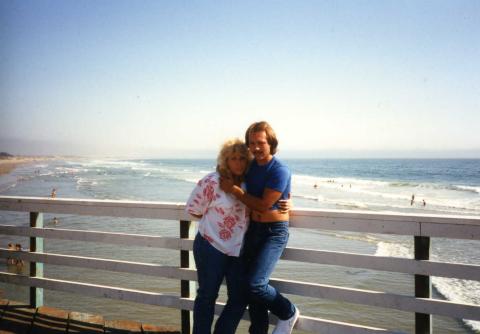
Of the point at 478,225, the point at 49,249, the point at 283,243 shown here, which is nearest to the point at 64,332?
the point at 283,243

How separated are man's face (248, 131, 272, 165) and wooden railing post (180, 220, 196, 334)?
34.5 inches

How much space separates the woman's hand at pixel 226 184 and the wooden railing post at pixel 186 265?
696mm

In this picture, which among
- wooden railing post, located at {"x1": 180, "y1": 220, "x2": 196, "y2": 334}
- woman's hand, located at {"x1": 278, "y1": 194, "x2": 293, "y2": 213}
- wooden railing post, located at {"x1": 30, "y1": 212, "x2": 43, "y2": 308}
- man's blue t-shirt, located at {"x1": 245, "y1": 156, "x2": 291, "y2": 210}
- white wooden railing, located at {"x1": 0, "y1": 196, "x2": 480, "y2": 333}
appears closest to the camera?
white wooden railing, located at {"x1": 0, "y1": 196, "x2": 480, "y2": 333}

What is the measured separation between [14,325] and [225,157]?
238cm

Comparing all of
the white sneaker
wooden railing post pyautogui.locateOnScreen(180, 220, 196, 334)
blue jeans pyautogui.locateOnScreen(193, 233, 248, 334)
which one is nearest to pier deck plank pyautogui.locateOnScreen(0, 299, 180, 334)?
wooden railing post pyautogui.locateOnScreen(180, 220, 196, 334)

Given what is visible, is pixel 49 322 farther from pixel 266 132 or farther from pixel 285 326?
pixel 266 132

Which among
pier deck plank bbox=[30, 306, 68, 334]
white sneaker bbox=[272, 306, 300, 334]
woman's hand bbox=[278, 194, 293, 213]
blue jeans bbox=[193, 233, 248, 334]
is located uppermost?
woman's hand bbox=[278, 194, 293, 213]

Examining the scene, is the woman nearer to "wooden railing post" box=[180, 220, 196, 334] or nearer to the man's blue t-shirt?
the man's blue t-shirt

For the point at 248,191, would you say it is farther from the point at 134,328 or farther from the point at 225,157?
the point at 134,328

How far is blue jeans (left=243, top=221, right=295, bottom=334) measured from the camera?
108 inches

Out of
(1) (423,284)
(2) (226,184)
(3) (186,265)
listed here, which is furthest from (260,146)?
(1) (423,284)

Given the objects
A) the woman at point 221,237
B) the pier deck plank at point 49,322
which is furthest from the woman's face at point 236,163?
the pier deck plank at point 49,322

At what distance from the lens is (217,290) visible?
2793mm

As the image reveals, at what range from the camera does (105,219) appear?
12703mm
